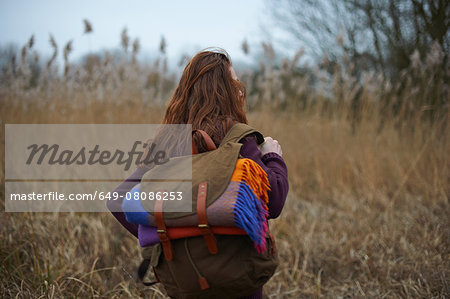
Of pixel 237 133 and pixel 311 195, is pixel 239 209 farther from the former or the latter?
pixel 311 195

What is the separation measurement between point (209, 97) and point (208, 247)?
561 millimetres

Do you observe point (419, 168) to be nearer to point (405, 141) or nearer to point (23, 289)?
point (405, 141)

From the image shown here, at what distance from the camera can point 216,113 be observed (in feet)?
4.26

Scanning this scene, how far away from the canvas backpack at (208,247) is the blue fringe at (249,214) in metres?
0.02

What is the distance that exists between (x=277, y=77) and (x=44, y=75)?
2.85m

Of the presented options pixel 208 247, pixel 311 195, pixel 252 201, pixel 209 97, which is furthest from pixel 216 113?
pixel 311 195

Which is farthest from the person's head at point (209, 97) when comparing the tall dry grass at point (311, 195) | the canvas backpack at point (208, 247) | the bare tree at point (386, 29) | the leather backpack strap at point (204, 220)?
the bare tree at point (386, 29)

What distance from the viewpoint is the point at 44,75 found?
385cm

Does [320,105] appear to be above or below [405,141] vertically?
above

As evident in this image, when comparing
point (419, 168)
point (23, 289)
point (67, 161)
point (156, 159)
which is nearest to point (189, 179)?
point (156, 159)

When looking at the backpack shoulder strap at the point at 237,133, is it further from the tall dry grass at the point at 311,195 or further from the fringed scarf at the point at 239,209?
the tall dry grass at the point at 311,195

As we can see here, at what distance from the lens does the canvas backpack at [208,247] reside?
3.45 feet

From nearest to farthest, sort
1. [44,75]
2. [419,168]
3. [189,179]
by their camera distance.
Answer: [189,179]
[419,168]
[44,75]

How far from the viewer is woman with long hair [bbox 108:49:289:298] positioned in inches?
48.4
